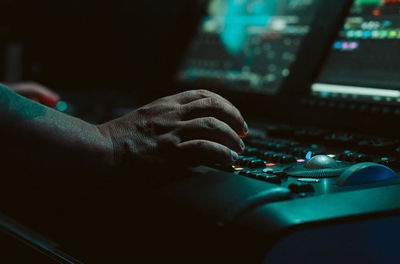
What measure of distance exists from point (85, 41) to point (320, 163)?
4.62 feet

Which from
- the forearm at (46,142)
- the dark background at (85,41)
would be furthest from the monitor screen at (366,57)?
the dark background at (85,41)

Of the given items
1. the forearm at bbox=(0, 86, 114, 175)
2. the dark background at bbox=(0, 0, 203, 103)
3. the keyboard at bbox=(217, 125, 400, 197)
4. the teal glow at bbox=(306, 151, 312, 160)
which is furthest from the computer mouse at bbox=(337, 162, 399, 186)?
the dark background at bbox=(0, 0, 203, 103)

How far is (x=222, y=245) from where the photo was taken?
0.50m

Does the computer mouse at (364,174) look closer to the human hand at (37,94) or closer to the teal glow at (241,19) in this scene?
the teal glow at (241,19)

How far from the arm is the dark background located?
3.64 ft

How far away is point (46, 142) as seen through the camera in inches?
25.9

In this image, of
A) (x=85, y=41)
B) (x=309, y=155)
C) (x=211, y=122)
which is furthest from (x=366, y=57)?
(x=85, y=41)

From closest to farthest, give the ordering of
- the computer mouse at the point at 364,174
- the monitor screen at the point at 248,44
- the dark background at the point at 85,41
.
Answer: the computer mouse at the point at 364,174 → the monitor screen at the point at 248,44 → the dark background at the point at 85,41

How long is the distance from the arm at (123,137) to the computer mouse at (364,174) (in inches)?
5.5

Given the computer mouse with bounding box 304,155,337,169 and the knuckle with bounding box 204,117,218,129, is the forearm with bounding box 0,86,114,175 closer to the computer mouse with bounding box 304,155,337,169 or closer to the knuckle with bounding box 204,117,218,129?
the knuckle with bounding box 204,117,218,129

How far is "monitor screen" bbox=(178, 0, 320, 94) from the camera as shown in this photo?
1215 millimetres

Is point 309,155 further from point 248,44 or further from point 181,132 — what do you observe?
point 248,44

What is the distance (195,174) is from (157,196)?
6cm

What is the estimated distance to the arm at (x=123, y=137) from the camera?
648mm
